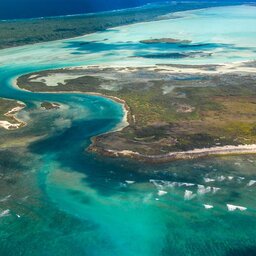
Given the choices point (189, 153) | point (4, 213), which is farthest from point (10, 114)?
point (189, 153)

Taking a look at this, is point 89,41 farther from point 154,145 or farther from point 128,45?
point 154,145

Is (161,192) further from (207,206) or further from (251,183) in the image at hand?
(251,183)

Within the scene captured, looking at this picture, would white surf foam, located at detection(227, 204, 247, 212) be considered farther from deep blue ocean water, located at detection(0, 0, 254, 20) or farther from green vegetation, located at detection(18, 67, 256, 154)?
deep blue ocean water, located at detection(0, 0, 254, 20)

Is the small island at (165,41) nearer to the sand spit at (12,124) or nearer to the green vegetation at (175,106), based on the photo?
the green vegetation at (175,106)

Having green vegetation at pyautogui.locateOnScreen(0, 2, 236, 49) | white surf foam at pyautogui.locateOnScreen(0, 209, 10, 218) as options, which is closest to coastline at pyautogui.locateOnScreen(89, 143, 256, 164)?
white surf foam at pyautogui.locateOnScreen(0, 209, 10, 218)

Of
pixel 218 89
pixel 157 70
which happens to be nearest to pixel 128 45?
pixel 157 70

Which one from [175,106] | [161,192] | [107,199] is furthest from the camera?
[175,106]

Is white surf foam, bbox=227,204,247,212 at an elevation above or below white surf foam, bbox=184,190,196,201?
below

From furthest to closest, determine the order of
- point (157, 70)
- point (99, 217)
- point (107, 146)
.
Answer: point (157, 70), point (107, 146), point (99, 217)

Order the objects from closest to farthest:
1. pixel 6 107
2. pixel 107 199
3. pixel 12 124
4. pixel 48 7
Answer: pixel 107 199 < pixel 12 124 < pixel 6 107 < pixel 48 7

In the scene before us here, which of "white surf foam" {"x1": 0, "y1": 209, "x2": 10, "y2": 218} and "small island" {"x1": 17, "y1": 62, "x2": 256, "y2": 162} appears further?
"small island" {"x1": 17, "y1": 62, "x2": 256, "y2": 162}

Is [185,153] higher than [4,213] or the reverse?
the reverse
